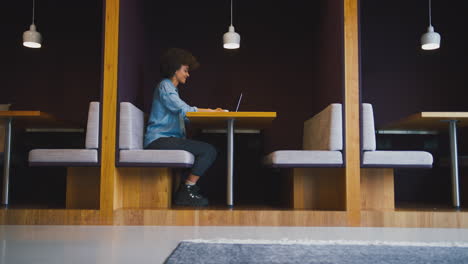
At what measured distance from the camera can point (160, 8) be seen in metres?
5.23

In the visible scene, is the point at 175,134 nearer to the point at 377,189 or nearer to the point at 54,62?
the point at 377,189

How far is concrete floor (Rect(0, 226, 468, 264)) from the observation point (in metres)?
2.08

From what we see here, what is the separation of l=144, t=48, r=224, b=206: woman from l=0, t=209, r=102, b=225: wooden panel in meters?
0.74

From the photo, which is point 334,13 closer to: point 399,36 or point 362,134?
point 362,134

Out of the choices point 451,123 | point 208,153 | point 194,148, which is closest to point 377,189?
point 451,123

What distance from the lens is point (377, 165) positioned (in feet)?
11.6

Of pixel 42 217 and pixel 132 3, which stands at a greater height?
pixel 132 3

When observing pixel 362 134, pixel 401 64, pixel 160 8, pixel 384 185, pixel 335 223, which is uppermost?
pixel 160 8

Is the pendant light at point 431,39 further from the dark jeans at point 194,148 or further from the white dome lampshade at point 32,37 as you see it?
the white dome lampshade at point 32,37

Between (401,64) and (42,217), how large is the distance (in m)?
3.84

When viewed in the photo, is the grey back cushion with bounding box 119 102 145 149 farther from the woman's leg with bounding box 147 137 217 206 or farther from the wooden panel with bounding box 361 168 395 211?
the wooden panel with bounding box 361 168 395 211

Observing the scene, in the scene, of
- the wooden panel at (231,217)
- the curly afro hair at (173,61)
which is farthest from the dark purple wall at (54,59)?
the wooden panel at (231,217)

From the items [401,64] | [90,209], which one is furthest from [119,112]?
[401,64]

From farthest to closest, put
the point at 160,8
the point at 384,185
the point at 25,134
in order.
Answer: the point at 160,8 → the point at 25,134 → the point at 384,185
